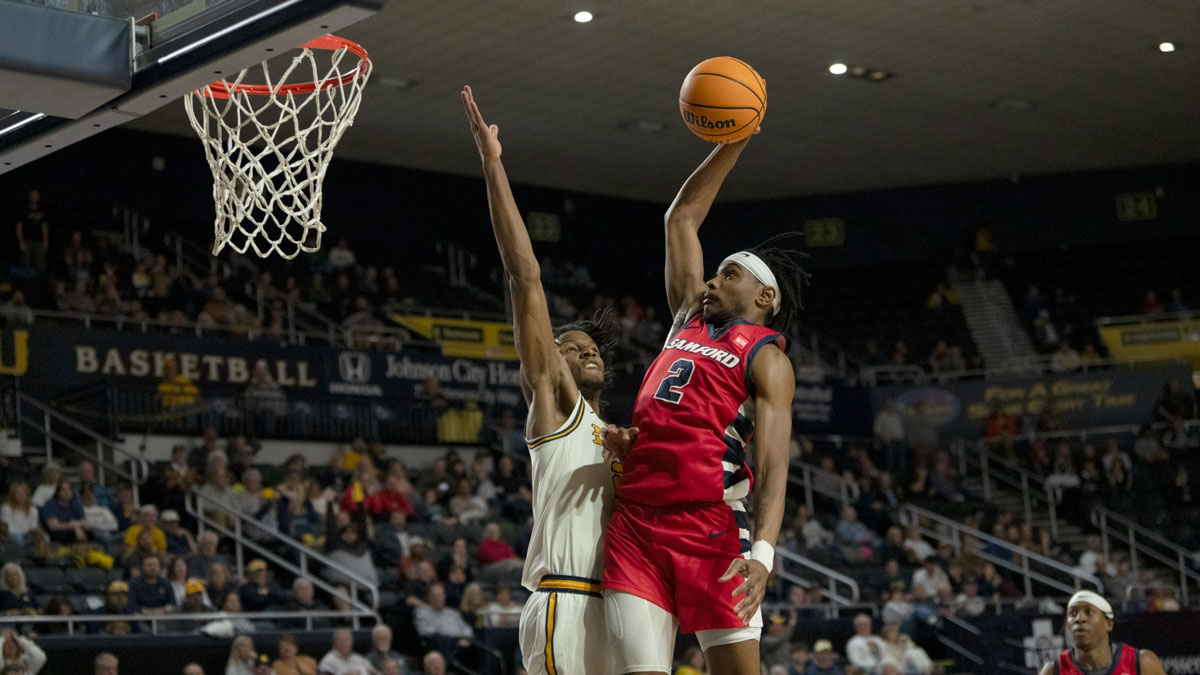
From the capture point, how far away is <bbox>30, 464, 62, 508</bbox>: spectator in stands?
12.1m

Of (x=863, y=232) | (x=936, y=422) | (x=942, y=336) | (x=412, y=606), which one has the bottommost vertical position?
(x=412, y=606)

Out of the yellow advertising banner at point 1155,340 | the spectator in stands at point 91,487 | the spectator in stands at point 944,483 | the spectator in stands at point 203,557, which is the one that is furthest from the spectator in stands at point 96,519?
the yellow advertising banner at point 1155,340

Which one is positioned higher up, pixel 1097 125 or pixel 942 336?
pixel 1097 125

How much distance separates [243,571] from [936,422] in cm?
1175

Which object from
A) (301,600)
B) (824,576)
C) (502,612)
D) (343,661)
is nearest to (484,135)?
(343,661)

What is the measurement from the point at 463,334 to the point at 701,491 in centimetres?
1604

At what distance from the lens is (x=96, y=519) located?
40.4ft

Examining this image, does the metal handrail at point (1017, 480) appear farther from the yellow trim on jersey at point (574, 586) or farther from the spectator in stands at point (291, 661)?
the yellow trim on jersey at point (574, 586)

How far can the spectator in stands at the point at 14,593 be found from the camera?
10.6 metres

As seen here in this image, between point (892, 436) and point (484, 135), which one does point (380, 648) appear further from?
point (892, 436)

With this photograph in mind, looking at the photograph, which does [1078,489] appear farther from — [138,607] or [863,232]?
[138,607]

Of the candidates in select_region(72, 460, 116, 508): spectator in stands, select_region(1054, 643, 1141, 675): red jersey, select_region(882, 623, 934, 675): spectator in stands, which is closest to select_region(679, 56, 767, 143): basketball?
select_region(1054, 643, 1141, 675): red jersey

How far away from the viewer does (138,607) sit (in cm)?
1102

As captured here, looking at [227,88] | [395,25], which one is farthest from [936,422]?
[227,88]
